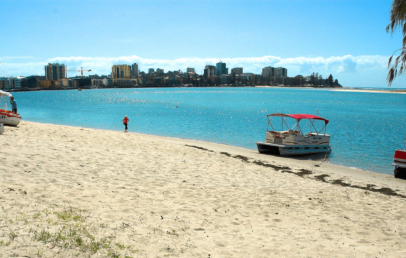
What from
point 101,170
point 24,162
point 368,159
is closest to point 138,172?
point 101,170

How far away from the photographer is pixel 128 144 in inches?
720

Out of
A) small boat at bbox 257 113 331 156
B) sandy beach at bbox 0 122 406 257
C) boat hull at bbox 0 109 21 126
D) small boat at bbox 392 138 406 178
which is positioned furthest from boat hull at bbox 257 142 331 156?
boat hull at bbox 0 109 21 126

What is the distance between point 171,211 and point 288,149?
1615 cm

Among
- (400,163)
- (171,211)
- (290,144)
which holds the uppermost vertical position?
(171,211)

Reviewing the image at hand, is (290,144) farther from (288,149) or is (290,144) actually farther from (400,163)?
(400,163)

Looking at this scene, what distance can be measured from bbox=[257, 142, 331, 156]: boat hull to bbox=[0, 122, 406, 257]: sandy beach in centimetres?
889

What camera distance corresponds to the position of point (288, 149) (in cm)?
2262

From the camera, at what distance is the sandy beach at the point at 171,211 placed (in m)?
5.82

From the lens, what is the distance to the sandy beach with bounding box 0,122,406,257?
5.82 meters

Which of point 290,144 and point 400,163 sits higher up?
point 400,163

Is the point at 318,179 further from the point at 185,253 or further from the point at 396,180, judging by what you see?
the point at 185,253

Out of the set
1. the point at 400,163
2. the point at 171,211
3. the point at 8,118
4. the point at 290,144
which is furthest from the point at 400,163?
the point at 8,118

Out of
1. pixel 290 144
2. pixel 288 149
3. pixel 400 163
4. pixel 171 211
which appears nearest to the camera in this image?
pixel 171 211

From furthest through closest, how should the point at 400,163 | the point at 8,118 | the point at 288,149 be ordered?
the point at 288,149
the point at 8,118
the point at 400,163
